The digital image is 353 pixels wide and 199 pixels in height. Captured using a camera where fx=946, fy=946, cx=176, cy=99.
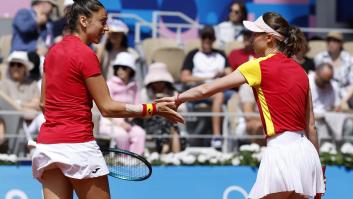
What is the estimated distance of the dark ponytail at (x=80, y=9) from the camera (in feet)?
19.1

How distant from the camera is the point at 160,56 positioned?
11719 millimetres

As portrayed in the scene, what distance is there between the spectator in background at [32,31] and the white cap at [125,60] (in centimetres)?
113

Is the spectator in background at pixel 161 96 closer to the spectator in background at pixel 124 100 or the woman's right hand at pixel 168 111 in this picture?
the spectator in background at pixel 124 100

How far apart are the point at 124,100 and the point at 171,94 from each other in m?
0.55

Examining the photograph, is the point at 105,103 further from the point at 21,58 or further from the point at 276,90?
the point at 21,58

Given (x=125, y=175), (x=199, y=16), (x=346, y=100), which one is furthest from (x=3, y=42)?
(x=125, y=175)

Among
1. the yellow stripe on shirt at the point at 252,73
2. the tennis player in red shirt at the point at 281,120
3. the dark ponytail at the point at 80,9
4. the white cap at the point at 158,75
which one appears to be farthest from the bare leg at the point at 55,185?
the white cap at the point at 158,75

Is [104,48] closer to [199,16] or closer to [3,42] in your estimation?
[3,42]

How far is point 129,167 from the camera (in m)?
6.38

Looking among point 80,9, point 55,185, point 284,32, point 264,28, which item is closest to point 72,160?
point 55,185

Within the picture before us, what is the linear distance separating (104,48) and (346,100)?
9.77ft

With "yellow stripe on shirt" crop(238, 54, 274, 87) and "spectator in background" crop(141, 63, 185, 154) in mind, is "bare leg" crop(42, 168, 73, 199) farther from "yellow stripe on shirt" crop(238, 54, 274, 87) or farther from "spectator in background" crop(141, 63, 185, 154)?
"spectator in background" crop(141, 63, 185, 154)

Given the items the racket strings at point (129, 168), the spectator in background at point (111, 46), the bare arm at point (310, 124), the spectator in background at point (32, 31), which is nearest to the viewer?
the bare arm at point (310, 124)

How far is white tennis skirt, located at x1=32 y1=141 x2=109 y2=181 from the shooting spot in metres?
5.70
